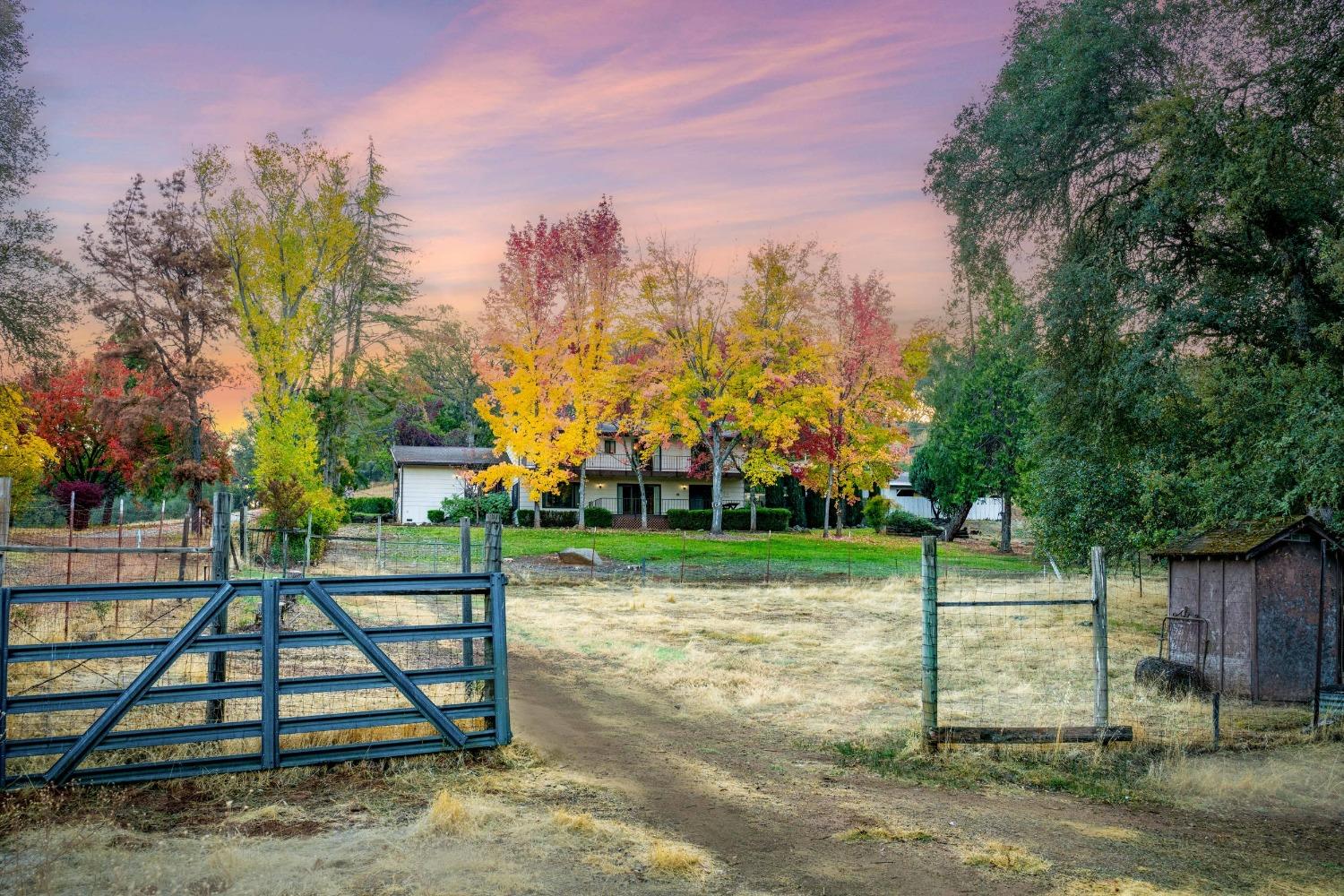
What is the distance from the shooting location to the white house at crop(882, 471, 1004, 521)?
244 ft

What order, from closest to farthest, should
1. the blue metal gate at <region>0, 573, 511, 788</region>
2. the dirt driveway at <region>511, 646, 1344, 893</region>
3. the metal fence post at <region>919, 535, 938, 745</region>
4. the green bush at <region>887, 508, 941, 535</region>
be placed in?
the dirt driveway at <region>511, 646, 1344, 893</region>
the blue metal gate at <region>0, 573, 511, 788</region>
the metal fence post at <region>919, 535, 938, 745</region>
the green bush at <region>887, 508, 941, 535</region>

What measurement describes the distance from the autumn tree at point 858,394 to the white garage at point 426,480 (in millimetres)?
17565

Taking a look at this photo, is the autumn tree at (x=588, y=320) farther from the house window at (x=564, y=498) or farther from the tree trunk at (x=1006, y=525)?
the tree trunk at (x=1006, y=525)

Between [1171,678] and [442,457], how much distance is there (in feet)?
150

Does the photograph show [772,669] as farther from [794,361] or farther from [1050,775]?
[794,361]

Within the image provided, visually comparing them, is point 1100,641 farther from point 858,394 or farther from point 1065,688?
point 858,394

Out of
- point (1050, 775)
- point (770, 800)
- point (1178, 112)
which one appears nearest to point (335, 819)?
Result: point (770, 800)

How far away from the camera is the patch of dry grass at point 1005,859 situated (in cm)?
639

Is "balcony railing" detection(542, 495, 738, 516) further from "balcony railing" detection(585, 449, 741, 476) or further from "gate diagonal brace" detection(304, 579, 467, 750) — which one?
"gate diagonal brace" detection(304, 579, 467, 750)

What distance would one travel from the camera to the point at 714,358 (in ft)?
149

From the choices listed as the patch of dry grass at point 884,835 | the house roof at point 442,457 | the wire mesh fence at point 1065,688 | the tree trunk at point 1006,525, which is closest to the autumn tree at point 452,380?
the house roof at point 442,457

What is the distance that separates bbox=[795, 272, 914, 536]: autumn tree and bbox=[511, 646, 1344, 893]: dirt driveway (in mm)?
37970

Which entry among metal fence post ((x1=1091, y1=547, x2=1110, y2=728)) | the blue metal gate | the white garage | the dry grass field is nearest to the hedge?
the white garage

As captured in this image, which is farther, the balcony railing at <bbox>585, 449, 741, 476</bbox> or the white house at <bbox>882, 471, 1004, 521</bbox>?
the white house at <bbox>882, 471, 1004, 521</bbox>
